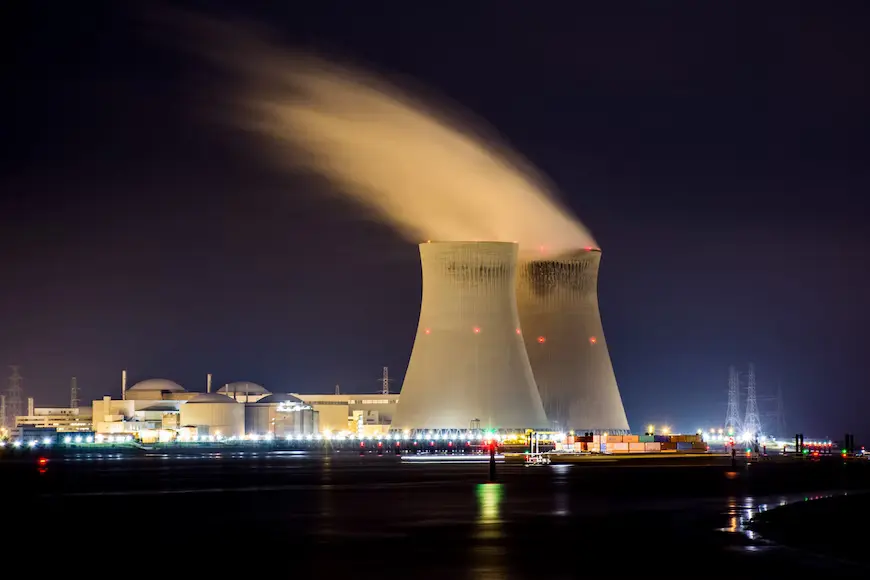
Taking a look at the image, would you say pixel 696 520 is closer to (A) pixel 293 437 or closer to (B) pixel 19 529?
(B) pixel 19 529

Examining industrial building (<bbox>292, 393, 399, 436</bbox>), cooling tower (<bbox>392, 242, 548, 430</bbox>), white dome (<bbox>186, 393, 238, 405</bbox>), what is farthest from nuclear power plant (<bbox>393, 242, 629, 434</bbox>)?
white dome (<bbox>186, 393, 238, 405</bbox>)

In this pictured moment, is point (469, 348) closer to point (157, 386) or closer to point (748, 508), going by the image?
point (748, 508)

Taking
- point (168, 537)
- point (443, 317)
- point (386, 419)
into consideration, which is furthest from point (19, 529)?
point (386, 419)

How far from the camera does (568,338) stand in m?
102

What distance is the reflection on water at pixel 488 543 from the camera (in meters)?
23.5

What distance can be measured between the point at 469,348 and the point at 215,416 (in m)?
77.0

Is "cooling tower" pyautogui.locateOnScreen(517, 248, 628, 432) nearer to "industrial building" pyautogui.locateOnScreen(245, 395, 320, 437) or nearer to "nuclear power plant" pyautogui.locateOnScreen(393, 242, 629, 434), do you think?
"nuclear power plant" pyautogui.locateOnScreen(393, 242, 629, 434)

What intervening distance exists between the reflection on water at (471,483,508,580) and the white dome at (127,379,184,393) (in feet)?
502

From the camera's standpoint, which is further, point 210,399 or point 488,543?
point 210,399

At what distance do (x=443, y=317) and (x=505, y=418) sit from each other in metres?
8.18

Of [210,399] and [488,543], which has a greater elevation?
[210,399]

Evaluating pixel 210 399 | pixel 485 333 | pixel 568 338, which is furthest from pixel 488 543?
pixel 210 399

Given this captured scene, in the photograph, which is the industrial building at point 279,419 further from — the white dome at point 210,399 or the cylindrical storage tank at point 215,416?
the white dome at point 210,399

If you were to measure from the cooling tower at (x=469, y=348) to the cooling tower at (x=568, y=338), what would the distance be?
7.83 metres
